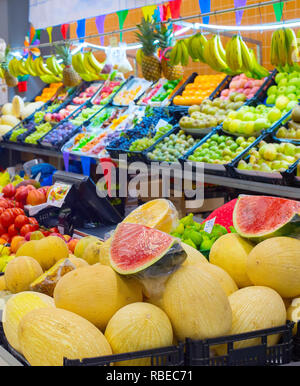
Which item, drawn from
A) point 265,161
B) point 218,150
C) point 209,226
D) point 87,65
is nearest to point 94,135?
point 87,65

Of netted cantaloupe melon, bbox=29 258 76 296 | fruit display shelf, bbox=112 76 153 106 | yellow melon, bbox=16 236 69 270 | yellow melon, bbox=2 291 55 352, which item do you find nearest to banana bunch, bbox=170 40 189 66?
fruit display shelf, bbox=112 76 153 106

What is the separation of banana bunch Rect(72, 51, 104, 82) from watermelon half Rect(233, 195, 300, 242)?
5132 mm

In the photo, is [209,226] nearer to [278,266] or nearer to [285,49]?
[278,266]

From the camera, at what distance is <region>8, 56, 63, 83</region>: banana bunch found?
273 inches

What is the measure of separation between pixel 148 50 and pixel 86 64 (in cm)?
170

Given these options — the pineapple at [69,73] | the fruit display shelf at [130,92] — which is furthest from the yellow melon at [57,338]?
the pineapple at [69,73]

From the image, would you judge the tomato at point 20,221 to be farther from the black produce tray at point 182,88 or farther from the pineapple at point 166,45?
the black produce tray at point 182,88

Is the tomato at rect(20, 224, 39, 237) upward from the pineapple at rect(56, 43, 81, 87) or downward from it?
downward

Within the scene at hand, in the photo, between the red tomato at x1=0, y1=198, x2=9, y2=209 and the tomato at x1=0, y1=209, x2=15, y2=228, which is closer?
the tomato at x1=0, y1=209, x2=15, y2=228

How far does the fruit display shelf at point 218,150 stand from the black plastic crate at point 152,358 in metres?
2.66

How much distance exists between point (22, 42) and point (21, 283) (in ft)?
26.7

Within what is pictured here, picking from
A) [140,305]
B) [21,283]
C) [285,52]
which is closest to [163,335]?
[140,305]

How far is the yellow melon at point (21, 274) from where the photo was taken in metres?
1.91

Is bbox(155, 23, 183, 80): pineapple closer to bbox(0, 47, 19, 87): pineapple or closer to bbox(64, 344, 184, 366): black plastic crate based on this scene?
bbox(0, 47, 19, 87): pineapple
